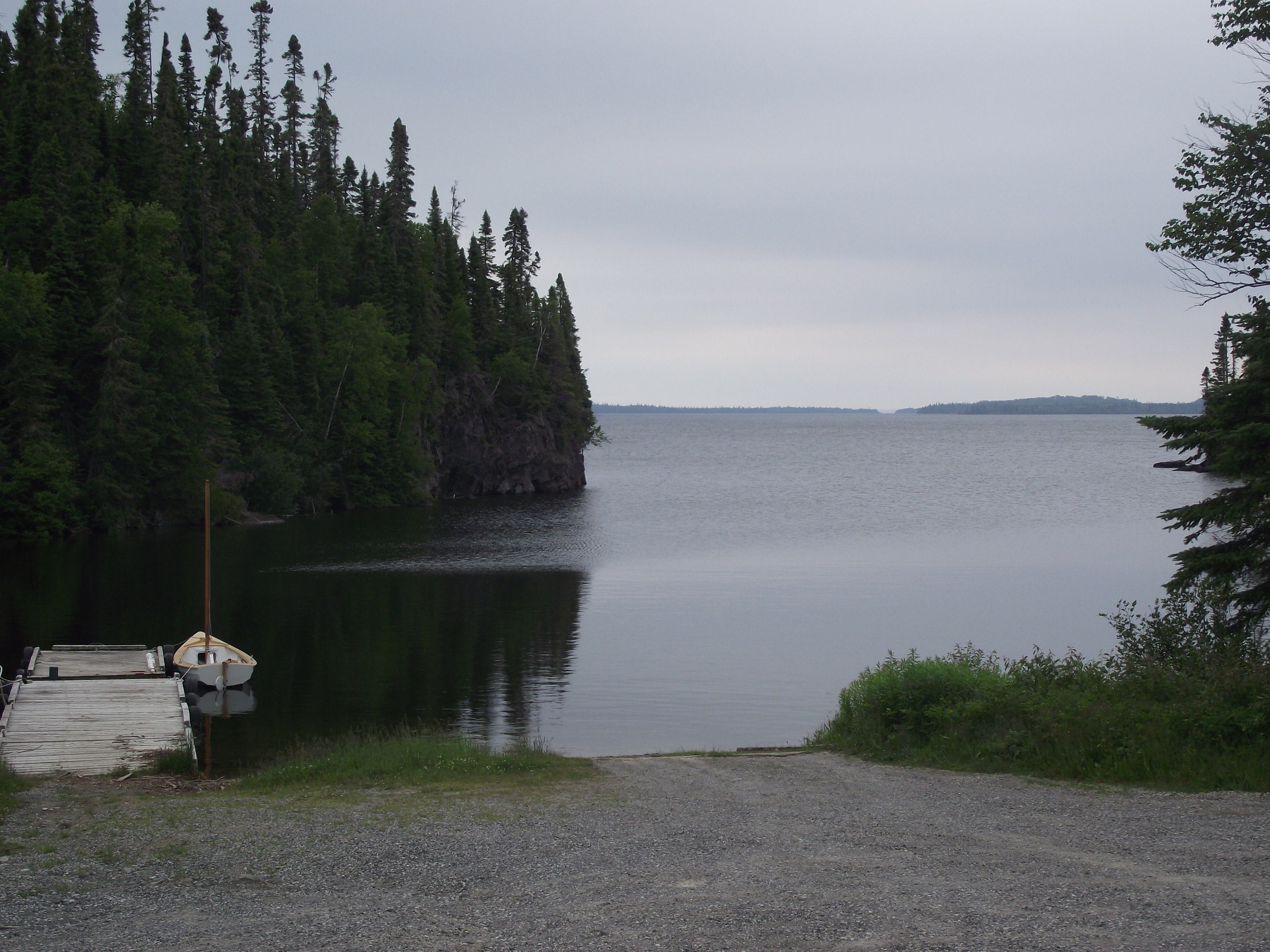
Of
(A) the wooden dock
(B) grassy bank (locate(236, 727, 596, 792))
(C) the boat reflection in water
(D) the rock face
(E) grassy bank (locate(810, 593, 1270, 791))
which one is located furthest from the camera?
(D) the rock face

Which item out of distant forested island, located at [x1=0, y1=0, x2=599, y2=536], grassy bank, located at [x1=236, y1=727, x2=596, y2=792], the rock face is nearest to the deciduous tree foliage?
grassy bank, located at [x1=236, y1=727, x2=596, y2=792]

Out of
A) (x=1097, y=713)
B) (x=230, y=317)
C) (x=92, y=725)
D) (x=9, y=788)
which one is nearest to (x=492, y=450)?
(x=230, y=317)

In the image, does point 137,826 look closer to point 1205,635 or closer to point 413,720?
point 413,720

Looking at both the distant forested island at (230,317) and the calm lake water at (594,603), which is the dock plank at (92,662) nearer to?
the calm lake water at (594,603)

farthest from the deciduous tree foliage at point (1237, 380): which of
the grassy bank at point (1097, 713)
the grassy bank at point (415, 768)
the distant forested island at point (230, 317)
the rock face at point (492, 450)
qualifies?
the rock face at point (492, 450)

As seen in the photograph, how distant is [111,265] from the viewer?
59.2 metres

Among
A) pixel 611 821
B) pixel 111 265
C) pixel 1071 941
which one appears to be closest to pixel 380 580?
pixel 111 265

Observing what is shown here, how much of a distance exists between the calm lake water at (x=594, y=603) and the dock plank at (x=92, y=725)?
136 centimetres

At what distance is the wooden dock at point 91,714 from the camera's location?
1823 centimetres

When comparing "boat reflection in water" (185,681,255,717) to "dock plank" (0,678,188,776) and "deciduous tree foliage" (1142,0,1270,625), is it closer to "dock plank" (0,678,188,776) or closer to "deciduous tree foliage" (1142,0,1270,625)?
"dock plank" (0,678,188,776)

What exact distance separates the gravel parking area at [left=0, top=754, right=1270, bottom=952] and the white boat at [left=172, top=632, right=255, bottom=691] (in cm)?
1245

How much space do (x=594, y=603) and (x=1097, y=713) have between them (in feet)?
83.5

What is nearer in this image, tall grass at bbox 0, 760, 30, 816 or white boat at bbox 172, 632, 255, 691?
tall grass at bbox 0, 760, 30, 816

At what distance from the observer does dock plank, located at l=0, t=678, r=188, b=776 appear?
18.1 m
